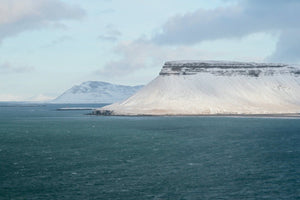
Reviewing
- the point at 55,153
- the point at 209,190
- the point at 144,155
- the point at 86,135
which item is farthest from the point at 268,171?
the point at 86,135

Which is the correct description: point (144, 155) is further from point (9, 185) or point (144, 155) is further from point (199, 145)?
point (9, 185)

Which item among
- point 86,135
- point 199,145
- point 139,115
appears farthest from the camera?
point 139,115

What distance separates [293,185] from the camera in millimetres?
44281

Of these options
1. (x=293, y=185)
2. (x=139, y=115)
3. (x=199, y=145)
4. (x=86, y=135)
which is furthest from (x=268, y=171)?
(x=139, y=115)

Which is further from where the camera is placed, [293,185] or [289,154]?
[289,154]

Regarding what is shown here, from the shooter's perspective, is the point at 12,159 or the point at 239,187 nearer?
the point at 239,187

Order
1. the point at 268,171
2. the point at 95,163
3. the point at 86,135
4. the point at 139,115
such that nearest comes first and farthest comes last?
the point at 268,171, the point at 95,163, the point at 86,135, the point at 139,115

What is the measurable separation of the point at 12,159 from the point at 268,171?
104 feet

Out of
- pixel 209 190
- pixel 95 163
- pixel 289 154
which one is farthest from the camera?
pixel 289 154

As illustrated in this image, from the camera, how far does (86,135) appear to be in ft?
316

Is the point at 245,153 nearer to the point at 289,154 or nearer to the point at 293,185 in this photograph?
the point at 289,154

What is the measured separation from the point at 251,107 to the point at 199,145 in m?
123

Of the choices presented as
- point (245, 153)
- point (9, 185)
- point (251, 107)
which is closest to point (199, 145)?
point (245, 153)

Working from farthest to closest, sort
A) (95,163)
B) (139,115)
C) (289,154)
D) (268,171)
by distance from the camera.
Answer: (139,115) < (289,154) < (95,163) < (268,171)
